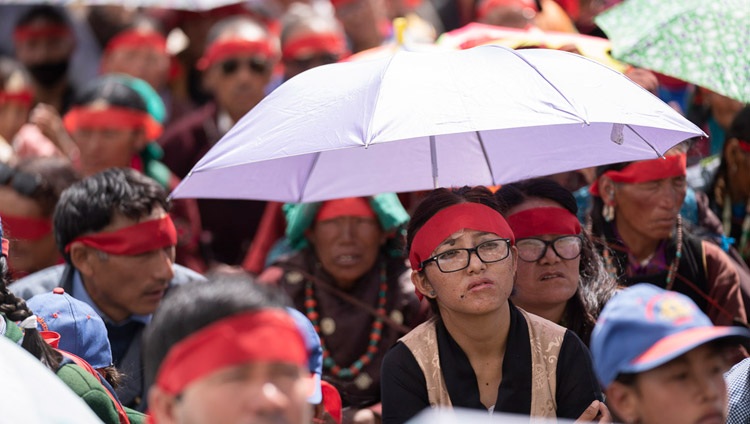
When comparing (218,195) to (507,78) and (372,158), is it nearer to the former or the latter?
(372,158)

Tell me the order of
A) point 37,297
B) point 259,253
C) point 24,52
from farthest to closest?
1. point 24,52
2. point 259,253
3. point 37,297

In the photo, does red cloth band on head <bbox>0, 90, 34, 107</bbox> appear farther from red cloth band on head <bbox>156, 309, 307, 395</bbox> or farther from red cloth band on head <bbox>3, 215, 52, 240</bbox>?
red cloth band on head <bbox>156, 309, 307, 395</bbox>

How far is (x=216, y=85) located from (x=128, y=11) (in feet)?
4.79

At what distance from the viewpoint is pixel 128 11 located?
9.48 m

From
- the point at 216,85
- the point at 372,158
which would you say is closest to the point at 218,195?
the point at 372,158

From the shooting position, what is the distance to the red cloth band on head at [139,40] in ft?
29.2

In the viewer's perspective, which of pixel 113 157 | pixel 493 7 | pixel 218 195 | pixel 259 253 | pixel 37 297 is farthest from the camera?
pixel 493 7

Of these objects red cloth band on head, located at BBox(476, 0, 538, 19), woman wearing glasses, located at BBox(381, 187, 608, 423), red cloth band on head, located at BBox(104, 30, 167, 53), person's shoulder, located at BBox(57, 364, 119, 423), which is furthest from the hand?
red cloth band on head, located at BBox(104, 30, 167, 53)

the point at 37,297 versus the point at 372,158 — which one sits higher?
the point at 372,158

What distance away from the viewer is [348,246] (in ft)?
20.5

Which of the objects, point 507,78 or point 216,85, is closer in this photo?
point 507,78

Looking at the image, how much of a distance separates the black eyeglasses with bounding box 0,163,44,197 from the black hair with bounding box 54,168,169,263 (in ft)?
3.44

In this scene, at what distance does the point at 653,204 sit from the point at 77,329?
277cm

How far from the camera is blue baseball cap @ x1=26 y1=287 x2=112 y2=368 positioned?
Result: 4473 mm
